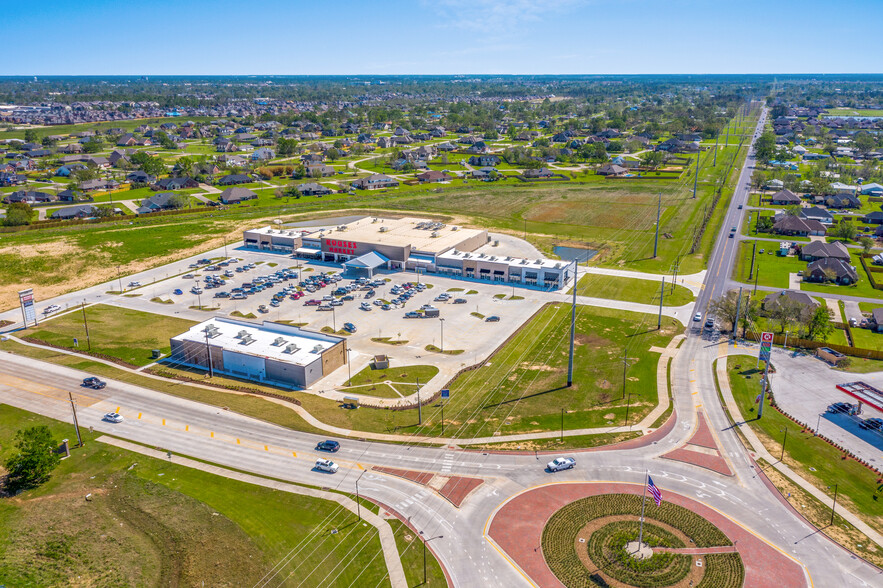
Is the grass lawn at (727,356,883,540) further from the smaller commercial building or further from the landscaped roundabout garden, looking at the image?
the smaller commercial building

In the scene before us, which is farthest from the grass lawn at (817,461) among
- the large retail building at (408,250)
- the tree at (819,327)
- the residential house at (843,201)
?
the residential house at (843,201)

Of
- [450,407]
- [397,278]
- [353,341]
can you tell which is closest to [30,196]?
[397,278]

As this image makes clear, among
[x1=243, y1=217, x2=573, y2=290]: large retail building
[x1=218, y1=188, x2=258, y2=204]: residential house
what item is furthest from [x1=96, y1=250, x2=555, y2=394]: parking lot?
[x1=218, y1=188, x2=258, y2=204]: residential house


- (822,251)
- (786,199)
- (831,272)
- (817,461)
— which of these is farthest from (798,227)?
(817,461)

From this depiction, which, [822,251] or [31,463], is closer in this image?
[31,463]

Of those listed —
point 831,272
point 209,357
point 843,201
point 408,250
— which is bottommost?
point 209,357

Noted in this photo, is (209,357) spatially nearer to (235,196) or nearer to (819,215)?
(235,196)

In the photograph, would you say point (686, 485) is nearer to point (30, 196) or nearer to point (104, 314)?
point (104, 314)
